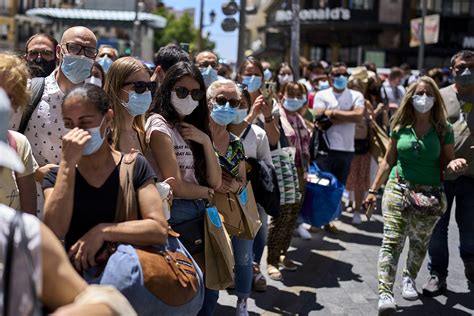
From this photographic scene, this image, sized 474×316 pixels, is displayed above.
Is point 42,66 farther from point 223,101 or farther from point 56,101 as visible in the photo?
point 223,101

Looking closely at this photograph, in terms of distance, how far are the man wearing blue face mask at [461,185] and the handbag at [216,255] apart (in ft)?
8.01

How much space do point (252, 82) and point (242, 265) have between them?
6.77 ft

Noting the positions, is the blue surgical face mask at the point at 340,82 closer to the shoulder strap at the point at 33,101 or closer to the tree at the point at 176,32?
the shoulder strap at the point at 33,101

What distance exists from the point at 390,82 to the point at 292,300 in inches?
303

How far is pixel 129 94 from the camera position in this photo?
3555mm

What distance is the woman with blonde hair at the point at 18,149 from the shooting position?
292 cm

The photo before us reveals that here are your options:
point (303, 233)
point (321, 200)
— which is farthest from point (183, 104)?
point (303, 233)

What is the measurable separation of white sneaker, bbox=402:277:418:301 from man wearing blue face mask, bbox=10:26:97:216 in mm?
3167

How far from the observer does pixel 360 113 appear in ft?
25.3

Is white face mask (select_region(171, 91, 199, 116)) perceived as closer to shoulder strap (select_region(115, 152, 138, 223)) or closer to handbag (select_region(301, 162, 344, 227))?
shoulder strap (select_region(115, 152, 138, 223))

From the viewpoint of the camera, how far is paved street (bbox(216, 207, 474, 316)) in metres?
5.21

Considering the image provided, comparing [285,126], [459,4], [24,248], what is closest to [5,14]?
[459,4]

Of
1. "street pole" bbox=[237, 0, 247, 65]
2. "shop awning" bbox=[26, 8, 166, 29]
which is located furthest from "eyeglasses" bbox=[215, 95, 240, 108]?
"shop awning" bbox=[26, 8, 166, 29]

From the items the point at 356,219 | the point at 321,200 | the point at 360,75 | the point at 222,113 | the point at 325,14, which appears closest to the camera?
the point at 222,113
